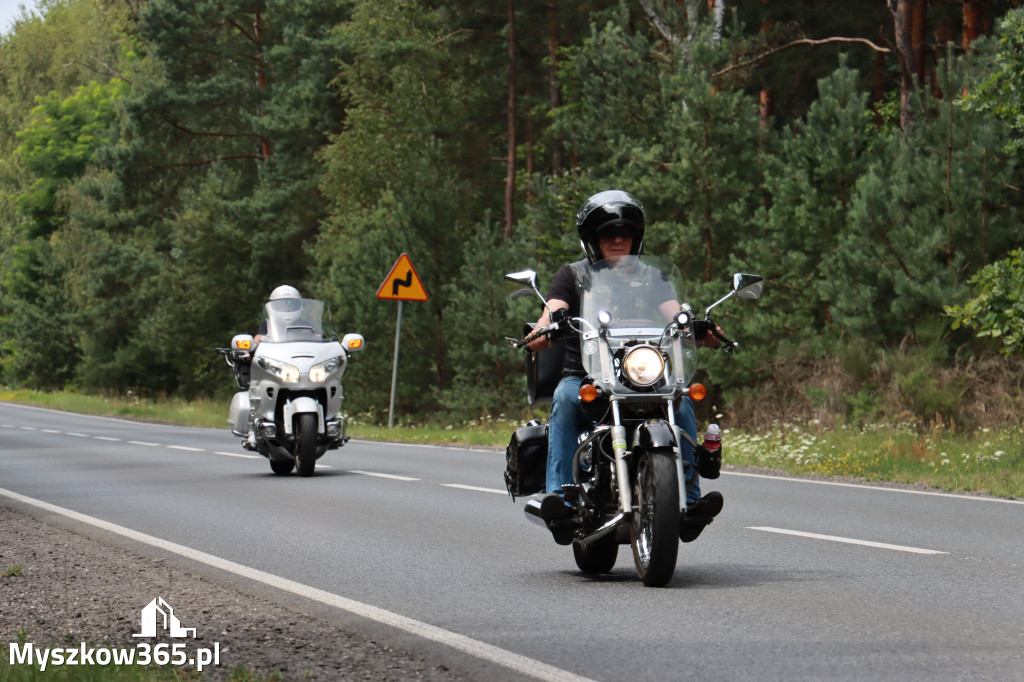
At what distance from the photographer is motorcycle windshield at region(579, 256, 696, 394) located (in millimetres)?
7402

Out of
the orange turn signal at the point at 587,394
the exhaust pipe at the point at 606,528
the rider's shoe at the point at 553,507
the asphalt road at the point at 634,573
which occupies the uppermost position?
the orange turn signal at the point at 587,394

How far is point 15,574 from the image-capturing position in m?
8.34

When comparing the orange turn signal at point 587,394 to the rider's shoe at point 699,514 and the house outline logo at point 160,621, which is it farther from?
the house outline logo at point 160,621

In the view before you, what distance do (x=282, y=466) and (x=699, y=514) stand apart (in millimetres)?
9798

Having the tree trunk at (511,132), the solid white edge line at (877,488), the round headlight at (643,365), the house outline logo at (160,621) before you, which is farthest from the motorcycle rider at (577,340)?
the tree trunk at (511,132)

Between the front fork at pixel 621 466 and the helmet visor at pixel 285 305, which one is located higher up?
the helmet visor at pixel 285 305

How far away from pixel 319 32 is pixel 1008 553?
153 ft

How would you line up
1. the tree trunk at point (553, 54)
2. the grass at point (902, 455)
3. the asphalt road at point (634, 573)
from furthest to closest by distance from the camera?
the tree trunk at point (553, 54)
the grass at point (902, 455)
the asphalt road at point (634, 573)

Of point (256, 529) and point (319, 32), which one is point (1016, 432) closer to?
point (256, 529)

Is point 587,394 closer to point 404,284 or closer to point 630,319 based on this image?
point 630,319

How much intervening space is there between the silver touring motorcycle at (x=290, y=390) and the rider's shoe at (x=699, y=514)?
8.72m

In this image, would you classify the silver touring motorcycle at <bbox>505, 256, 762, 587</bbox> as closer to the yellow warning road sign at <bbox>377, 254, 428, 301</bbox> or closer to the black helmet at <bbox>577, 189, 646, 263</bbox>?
the black helmet at <bbox>577, 189, 646, 263</bbox>

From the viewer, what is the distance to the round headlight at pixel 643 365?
23.9 ft

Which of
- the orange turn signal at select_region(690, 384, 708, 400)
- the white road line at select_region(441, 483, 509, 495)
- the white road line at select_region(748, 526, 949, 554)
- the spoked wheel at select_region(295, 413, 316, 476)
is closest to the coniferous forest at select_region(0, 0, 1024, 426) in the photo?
the white road line at select_region(441, 483, 509, 495)
